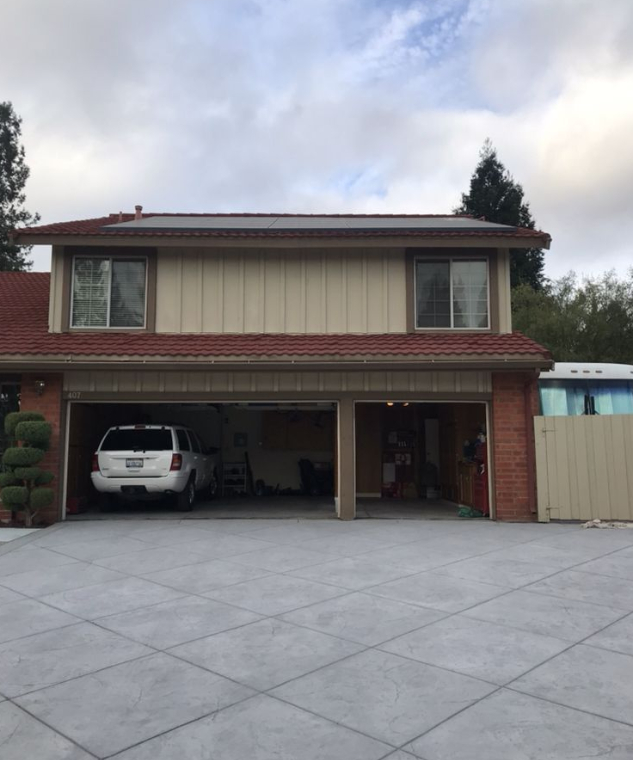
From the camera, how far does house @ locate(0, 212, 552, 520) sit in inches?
442

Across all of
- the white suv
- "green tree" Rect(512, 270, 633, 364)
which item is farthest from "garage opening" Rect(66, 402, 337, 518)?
"green tree" Rect(512, 270, 633, 364)

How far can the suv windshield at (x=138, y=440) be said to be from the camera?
1175cm

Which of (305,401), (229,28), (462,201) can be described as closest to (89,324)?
(305,401)

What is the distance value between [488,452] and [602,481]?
6.81 feet

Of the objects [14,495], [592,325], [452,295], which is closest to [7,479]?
[14,495]

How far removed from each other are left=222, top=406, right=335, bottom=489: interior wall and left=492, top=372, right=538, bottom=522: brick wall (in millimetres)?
6513

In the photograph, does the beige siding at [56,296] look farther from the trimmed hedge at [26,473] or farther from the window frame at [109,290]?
the trimmed hedge at [26,473]

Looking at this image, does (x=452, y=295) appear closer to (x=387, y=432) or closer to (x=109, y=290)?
(x=387, y=432)

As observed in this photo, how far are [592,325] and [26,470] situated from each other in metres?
26.5

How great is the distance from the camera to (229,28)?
1141cm

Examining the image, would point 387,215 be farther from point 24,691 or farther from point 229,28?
point 24,691

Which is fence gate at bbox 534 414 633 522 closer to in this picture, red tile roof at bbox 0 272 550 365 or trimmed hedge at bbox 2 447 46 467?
red tile roof at bbox 0 272 550 365

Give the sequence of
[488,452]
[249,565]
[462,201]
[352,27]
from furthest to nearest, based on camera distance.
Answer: [462,201] < [488,452] < [352,27] < [249,565]

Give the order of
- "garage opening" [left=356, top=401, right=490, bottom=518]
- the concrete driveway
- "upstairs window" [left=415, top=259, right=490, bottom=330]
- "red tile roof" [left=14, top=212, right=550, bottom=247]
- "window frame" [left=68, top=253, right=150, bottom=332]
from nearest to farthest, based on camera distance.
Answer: the concrete driveway
"red tile roof" [left=14, top=212, right=550, bottom=247]
"window frame" [left=68, top=253, right=150, bottom=332]
"upstairs window" [left=415, top=259, right=490, bottom=330]
"garage opening" [left=356, top=401, right=490, bottom=518]
